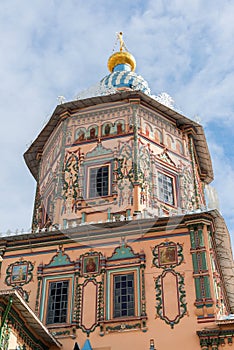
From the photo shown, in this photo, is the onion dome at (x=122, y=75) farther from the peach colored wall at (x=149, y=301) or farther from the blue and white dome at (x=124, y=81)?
the peach colored wall at (x=149, y=301)

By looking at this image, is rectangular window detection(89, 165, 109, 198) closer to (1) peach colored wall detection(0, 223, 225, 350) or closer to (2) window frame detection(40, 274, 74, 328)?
(1) peach colored wall detection(0, 223, 225, 350)

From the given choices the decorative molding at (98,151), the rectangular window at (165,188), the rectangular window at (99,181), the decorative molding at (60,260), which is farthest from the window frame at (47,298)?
the decorative molding at (98,151)

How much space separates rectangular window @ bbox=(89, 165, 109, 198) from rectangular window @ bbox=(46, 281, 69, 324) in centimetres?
368

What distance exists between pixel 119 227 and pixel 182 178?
4205mm

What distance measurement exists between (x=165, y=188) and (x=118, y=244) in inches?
141

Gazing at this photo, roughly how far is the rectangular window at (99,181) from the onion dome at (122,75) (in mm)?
4272

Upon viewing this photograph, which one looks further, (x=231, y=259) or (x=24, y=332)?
(x=231, y=259)

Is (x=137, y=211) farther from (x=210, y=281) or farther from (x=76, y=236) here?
(x=210, y=281)

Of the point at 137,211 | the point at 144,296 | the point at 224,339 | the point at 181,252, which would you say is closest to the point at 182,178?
the point at 137,211

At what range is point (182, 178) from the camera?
20.8 m

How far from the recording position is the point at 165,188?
2012 centimetres

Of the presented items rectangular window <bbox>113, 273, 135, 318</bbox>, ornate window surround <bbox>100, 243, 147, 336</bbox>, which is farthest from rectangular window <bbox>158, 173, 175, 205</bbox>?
rectangular window <bbox>113, 273, 135, 318</bbox>

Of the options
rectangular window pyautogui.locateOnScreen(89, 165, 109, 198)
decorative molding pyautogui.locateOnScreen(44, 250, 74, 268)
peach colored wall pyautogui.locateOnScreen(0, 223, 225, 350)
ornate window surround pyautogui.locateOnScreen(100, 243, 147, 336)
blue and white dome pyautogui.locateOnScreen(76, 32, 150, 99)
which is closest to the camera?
peach colored wall pyautogui.locateOnScreen(0, 223, 225, 350)

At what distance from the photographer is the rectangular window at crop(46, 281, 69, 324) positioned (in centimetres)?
1664
